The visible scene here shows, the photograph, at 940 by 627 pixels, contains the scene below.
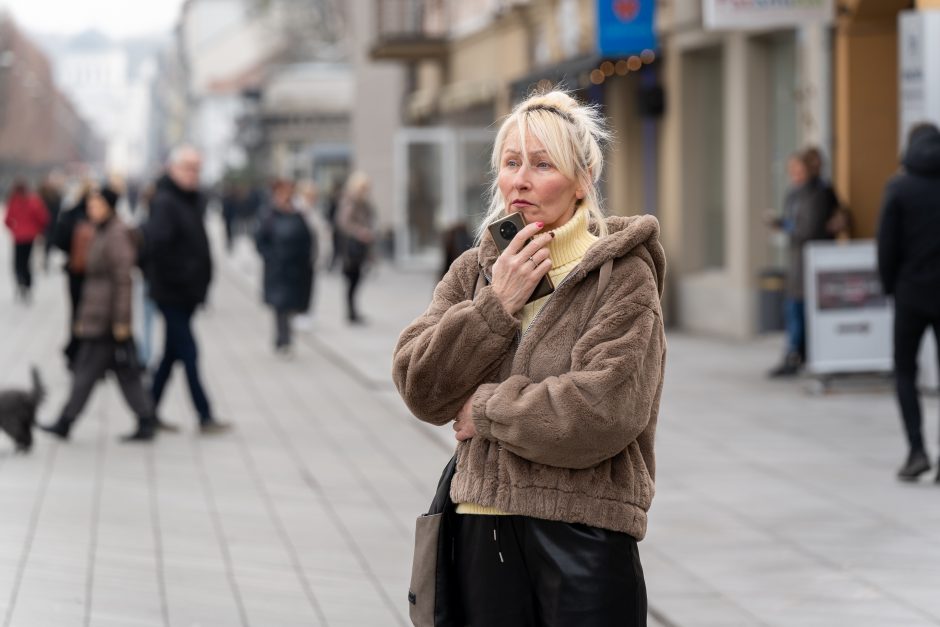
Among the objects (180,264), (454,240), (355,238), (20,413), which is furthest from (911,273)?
(355,238)

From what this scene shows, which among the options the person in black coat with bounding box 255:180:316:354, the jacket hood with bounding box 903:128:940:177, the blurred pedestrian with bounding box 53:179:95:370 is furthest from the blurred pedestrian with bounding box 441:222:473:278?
the person in black coat with bounding box 255:180:316:354

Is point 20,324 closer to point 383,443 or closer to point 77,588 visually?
point 383,443

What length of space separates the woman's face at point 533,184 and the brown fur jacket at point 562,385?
0.12 meters

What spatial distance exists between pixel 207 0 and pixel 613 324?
131696 millimetres

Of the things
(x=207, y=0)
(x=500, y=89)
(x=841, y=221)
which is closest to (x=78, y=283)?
(x=841, y=221)

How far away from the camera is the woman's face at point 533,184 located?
3451 millimetres

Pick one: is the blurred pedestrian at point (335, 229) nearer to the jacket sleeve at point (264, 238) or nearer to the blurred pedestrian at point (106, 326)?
the jacket sleeve at point (264, 238)

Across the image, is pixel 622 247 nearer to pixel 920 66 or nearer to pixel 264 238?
pixel 920 66

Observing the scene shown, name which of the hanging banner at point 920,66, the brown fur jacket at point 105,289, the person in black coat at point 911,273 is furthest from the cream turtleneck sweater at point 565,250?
the hanging banner at point 920,66

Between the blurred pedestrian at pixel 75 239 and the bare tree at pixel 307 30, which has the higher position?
the bare tree at pixel 307 30

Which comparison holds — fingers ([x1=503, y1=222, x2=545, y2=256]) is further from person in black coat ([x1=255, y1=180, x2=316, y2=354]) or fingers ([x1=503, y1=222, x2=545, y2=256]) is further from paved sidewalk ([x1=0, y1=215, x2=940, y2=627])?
person in black coat ([x1=255, y1=180, x2=316, y2=354])

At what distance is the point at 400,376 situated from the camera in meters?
3.57

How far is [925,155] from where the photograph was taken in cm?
900

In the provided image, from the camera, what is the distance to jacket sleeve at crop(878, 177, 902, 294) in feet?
28.8
